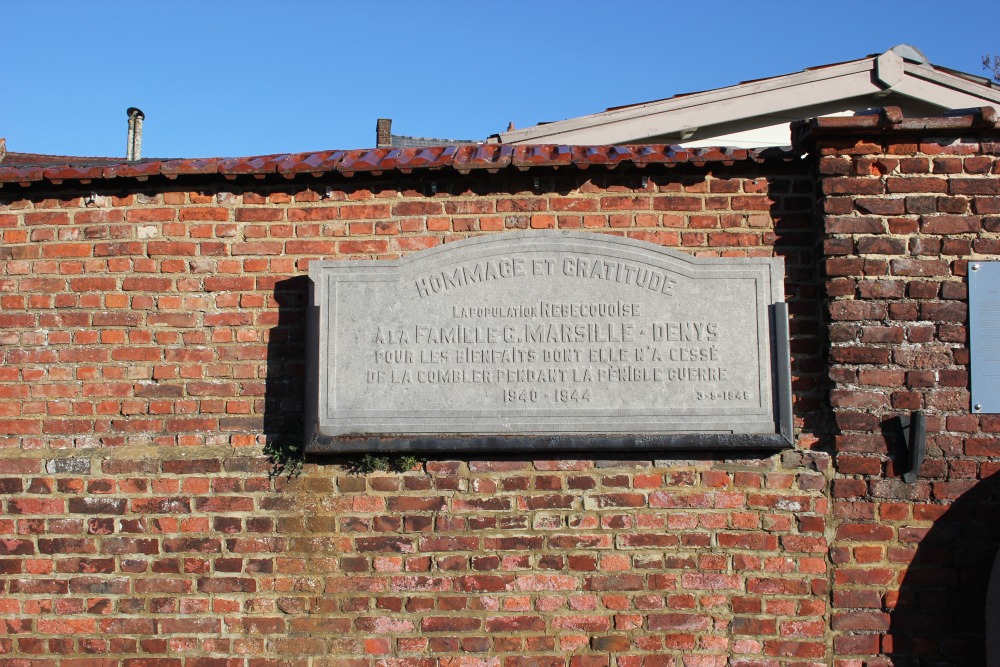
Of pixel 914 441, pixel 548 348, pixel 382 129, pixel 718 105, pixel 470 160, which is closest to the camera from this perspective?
pixel 914 441

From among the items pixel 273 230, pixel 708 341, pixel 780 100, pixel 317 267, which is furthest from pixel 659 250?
pixel 780 100

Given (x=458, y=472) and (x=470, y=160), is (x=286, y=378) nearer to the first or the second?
(x=458, y=472)

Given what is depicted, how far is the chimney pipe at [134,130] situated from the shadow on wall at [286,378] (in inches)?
624

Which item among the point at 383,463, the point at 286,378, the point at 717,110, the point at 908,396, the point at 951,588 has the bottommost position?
the point at 951,588

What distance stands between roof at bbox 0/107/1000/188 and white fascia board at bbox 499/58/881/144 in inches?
113

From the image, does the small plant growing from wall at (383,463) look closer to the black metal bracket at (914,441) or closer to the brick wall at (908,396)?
the brick wall at (908,396)

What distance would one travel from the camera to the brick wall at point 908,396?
11.7ft

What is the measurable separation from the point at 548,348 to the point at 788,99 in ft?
13.6

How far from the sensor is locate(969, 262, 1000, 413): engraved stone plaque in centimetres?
360

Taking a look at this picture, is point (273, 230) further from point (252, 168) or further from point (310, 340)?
point (310, 340)

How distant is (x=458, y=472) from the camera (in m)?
3.75

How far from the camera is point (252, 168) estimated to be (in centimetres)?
392

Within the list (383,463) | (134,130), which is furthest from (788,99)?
(134,130)

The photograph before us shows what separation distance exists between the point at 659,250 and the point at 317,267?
4.93 ft
